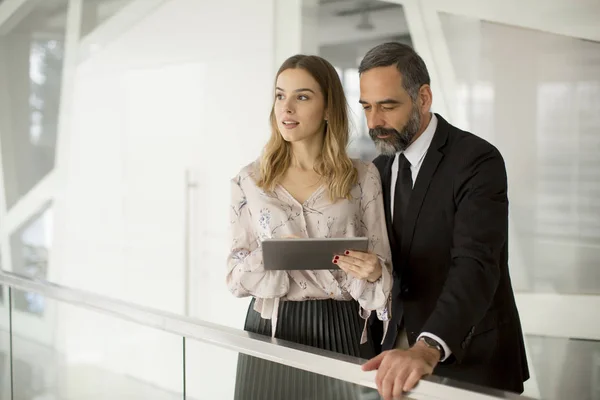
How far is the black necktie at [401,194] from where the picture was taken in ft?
6.89

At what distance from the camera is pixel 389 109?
82.7 inches

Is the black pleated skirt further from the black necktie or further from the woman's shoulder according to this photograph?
the woman's shoulder

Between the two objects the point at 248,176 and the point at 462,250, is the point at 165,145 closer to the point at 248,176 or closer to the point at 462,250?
the point at 248,176

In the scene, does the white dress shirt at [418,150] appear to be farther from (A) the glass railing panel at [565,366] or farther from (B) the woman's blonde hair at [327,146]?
(A) the glass railing panel at [565,366]

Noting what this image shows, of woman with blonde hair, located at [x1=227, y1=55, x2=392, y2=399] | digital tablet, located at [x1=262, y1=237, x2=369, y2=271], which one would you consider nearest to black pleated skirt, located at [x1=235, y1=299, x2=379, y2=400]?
woman with blonde hair, located at [x1=227, y1=55, x2=392, y2=399]

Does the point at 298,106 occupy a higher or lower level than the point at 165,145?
higher

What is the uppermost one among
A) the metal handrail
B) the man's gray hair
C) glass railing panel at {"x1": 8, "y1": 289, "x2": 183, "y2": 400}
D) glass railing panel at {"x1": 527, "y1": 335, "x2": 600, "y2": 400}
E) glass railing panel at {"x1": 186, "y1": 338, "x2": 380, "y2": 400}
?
the man's gray hair

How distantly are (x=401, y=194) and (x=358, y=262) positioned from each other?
1.14 feet

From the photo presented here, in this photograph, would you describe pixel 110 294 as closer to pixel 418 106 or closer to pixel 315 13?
pixel 315 13

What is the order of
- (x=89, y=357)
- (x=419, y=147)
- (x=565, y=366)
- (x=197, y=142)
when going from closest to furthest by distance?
(x=419, y=147)
(x=89, y=357)
(x=565, y=366)
(x=197, y=142)

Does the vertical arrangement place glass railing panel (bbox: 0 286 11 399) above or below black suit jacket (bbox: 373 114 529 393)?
below

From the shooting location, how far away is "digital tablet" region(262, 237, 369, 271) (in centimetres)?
179

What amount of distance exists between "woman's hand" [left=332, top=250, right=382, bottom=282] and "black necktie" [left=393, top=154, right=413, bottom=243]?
257 millimetres

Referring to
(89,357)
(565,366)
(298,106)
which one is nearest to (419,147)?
(298,106)
